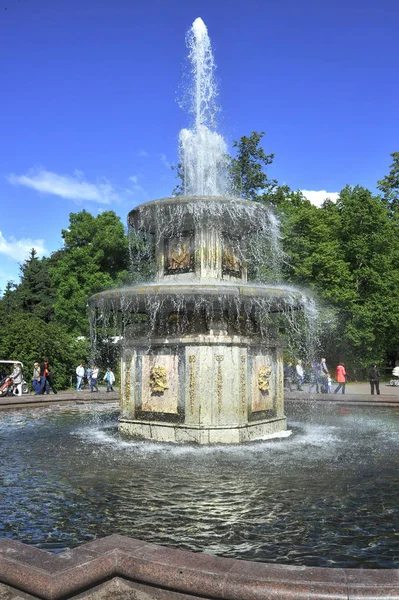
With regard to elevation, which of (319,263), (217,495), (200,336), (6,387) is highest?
(319,263)

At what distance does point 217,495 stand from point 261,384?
4.86 meters

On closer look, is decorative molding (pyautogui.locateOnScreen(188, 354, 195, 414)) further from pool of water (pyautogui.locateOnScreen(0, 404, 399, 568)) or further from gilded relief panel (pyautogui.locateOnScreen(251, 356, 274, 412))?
gilded relief panel (pyautogui.locateOnScreen(251, 356, 274, 412))

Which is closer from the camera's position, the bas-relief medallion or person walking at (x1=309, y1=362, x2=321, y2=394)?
the bas-relief medallion

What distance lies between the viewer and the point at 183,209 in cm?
1170

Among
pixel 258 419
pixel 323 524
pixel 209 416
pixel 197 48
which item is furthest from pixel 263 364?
pixel 197 48

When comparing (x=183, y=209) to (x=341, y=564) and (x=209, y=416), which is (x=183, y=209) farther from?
(x=341, y=564)

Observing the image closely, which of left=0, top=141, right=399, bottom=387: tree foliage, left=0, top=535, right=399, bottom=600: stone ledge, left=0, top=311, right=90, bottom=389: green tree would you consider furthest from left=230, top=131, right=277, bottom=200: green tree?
left=0, top=535, right=399, bottom=600: stone ledge

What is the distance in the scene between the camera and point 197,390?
10914 mm

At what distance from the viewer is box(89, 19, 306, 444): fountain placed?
10859 mm

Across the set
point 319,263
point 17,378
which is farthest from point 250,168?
point 17,378

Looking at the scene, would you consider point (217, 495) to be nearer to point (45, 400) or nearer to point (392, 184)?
point (45, 400)

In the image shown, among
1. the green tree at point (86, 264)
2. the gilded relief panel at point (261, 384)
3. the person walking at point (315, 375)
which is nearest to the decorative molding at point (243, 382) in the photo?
the gilded relief panel at point (261, 384)

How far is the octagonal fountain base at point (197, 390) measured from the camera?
1089cm

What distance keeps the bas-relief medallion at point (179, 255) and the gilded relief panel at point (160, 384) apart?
2056 millimetres
